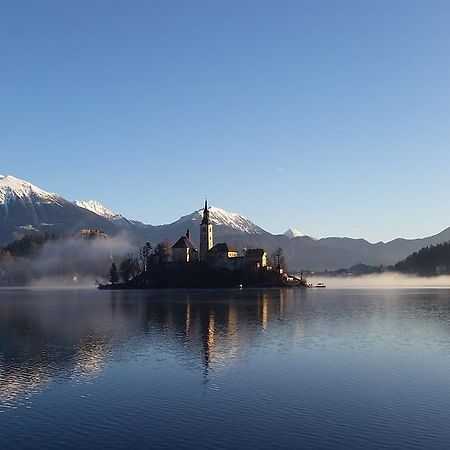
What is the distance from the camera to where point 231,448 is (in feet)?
100

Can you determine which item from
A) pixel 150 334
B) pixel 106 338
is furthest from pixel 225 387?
pixel 150 334

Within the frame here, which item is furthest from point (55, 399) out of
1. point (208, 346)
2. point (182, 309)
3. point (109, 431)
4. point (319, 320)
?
point (182, 309)

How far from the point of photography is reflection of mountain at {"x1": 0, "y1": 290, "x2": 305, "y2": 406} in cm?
5234

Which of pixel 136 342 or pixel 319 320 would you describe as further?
pixel 319 320

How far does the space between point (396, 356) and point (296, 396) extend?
2162 centimetres

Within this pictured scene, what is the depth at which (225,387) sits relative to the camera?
45250 millimetres

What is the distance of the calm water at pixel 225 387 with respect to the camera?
108ft

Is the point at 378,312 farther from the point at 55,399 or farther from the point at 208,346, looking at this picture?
the point at 55,399

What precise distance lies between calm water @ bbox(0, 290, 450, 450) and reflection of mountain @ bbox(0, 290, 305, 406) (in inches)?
9.2

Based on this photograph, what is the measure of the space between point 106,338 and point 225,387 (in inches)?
1312

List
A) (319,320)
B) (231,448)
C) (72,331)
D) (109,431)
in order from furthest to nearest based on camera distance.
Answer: (319,320) < (72,331) < (109,431) < (231,448)

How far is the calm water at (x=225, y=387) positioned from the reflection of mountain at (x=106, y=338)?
0.77ft

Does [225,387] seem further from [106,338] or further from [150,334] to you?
[150,334]

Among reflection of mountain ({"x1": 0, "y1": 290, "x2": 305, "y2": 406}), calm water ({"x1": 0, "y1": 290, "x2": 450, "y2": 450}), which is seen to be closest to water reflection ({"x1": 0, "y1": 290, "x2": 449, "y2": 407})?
reflection of mountain ({"x1": 0, "y1": 290, "x2": 305, "y2": 406})
